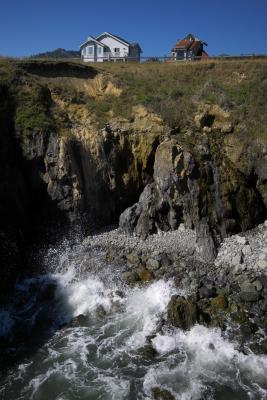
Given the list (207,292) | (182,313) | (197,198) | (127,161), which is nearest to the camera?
(182,313)

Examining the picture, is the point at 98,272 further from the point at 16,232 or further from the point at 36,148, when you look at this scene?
the point at 36,148

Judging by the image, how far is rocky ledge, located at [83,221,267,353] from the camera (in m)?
18.6

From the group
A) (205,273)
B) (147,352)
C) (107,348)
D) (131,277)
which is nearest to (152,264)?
(131,277)

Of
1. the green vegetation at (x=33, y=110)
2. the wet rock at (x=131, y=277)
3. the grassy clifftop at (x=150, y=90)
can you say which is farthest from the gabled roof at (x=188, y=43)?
the wet rock at (x=131, y=277)

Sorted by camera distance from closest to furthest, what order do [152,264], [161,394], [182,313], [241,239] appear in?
[161,394] < [182,313] < [152,264] < [241,239]

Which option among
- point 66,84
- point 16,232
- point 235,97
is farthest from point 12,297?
point 235,97

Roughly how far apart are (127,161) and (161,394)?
55.6ft

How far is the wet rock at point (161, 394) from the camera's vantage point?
14844 mm

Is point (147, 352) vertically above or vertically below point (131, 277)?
below

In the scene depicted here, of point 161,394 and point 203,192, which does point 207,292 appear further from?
point 203,192

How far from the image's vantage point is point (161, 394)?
14992mm

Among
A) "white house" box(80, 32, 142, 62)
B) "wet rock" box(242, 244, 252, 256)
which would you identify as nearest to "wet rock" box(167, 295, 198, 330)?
"wet rock" box(242, 244, 252, 256)

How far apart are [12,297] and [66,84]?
19.2 metres

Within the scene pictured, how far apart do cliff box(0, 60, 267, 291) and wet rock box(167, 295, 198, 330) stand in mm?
4498
